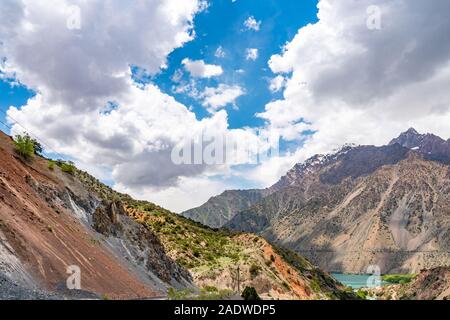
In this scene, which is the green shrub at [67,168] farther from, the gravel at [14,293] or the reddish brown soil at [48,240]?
the gravel at [14,293]

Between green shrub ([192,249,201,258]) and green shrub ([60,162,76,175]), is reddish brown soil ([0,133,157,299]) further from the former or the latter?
green shrub ([192,249,201,258])

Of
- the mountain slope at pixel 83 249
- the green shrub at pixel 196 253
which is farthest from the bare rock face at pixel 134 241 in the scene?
the green shrub at pixel 196 253

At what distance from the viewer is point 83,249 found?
139 feet

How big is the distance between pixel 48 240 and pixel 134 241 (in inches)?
1012

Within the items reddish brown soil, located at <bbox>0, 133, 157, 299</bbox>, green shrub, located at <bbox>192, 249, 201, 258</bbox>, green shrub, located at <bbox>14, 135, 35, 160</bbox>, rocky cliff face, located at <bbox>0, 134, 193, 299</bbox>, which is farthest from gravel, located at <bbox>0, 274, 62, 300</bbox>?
green shrub, located at <bbox>192, 249, 201, 258</bbox>

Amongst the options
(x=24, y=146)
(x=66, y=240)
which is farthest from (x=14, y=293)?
(x=24, y=146)

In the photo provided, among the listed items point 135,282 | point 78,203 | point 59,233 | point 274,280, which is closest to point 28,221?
point 59,233

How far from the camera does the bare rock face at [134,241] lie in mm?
57237

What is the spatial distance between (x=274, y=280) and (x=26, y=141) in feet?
188

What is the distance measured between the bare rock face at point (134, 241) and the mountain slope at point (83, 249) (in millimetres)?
155

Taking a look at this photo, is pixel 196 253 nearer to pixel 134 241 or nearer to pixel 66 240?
pixel 134 241
